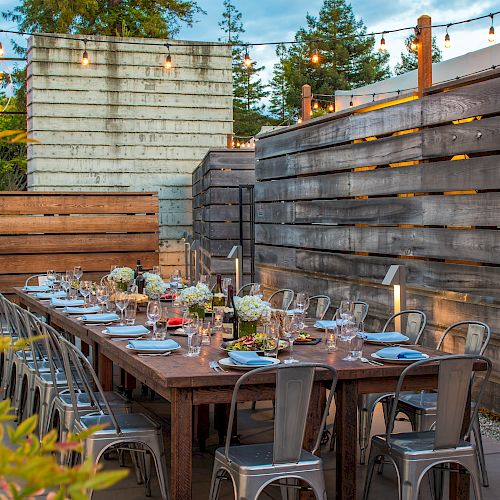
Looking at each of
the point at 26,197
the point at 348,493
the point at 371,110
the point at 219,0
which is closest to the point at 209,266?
the point at 26,197

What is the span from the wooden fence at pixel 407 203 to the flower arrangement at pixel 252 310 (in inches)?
71.1

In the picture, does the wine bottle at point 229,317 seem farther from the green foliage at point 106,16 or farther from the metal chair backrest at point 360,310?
the green foliage at point 106,16

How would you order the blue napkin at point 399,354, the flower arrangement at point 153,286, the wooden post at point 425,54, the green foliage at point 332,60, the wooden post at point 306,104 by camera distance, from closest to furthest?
1. the blue napkin at point 399,354
2. the flower arrangement at point 153,286
3. the wooden post at point 425,54
4. the wooden post at point 306,104
5. the green foliage at point 332,60

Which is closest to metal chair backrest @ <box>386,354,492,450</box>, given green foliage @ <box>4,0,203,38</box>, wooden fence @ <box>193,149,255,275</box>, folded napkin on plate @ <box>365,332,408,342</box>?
folded napkin on plate @ <box>365,332,408,342</box>

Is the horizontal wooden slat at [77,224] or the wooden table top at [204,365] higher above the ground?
the horizontal wooden slat at [77,224]

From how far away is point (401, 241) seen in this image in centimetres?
694

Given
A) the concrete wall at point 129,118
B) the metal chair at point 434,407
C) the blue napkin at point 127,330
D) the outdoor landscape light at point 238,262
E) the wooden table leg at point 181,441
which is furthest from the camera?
the concrete wall at point 129,118

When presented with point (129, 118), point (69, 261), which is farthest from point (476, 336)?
point (129, 118)

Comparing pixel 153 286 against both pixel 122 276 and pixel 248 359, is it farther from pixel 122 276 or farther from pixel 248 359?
pixel 248 359

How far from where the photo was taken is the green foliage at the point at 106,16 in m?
21.8

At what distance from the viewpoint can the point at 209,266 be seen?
40.9 feet

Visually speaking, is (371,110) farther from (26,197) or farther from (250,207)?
(26,197)

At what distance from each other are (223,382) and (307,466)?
1.55ft

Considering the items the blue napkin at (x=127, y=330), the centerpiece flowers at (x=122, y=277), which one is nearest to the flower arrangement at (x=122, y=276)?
the centerpiece flowers at (x=122, y=277)
